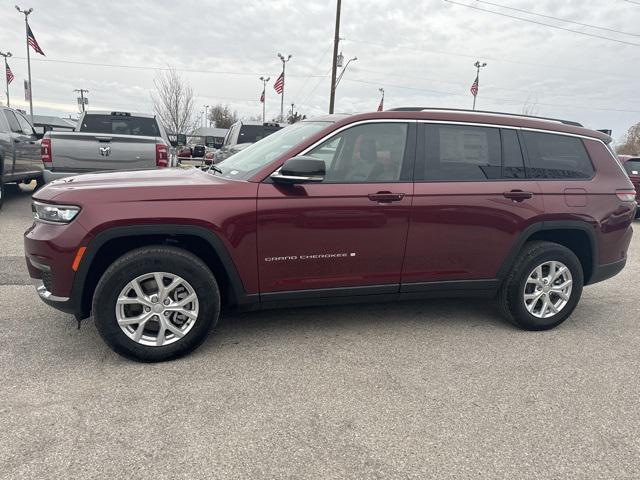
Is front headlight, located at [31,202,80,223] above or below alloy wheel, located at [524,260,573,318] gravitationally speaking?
above

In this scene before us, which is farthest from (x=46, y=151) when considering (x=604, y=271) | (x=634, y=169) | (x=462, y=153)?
(x=634, y=169)

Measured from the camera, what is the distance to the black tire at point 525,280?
12.8ft

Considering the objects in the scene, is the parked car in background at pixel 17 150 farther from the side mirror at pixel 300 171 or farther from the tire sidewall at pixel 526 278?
the tire sidewall at pixel 526 278

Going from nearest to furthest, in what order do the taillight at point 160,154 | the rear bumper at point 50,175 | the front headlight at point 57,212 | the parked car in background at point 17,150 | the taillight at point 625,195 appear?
the front headlight at point 57,212, the taillight at point 625,195, the rear bumper at point 50,175, the taillight at point 160,154, the parked car in background at point 17,150

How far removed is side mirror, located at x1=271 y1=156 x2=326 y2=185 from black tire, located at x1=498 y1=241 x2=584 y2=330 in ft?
6.36

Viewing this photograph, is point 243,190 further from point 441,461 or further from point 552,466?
point 552,466

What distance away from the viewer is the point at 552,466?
7.56ft

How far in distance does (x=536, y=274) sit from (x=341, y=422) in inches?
91.8

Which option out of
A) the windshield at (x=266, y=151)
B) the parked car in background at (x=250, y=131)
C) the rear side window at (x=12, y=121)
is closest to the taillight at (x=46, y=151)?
the rear side window at (x=12, y=121)

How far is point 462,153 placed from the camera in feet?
12.2

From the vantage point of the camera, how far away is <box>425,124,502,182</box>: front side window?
362 centimetres

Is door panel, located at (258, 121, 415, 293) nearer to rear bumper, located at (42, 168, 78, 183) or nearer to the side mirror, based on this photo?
the side mirror

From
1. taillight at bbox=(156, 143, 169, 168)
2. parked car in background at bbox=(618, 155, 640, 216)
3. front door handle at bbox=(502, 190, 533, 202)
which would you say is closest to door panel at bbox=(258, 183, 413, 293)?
front door handle at bbox=(502, 190, 533, 202)

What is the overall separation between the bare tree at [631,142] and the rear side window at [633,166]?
1363 inches
